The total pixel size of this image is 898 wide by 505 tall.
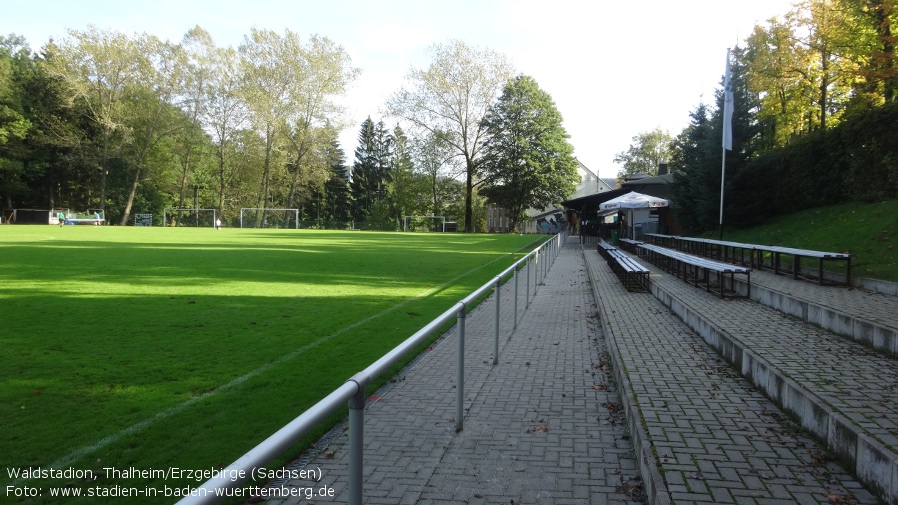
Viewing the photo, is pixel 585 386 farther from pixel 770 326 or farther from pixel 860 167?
pixel 860 167

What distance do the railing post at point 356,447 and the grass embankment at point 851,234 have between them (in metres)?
10.5

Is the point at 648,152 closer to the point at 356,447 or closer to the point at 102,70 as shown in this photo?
the point at 102,70

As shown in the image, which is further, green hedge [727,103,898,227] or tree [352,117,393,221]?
tree [352,117,393,221]

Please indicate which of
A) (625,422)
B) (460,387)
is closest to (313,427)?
(460,387)

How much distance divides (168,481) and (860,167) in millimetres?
19623

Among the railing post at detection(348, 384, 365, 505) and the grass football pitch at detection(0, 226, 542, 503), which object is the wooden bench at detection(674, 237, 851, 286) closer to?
the grass football pitch at detection(0, 226, 542, 503)

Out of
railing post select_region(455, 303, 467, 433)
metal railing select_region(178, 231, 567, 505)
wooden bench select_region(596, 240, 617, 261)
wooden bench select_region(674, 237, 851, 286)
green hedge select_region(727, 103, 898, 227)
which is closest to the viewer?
metal railing select_region(178, 231, 567, 505)

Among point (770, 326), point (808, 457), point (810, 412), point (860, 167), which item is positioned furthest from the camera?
point (860, 167)

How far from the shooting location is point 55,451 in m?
4.04

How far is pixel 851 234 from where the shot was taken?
14.2 meters

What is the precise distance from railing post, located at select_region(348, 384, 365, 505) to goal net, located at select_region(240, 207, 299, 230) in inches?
2502

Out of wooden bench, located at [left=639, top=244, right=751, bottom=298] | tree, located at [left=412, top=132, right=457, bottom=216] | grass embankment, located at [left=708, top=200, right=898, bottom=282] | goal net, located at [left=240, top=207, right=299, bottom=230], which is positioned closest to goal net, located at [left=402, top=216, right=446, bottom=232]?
tree, located at [left=412, top=132, right=457, bottom=216]

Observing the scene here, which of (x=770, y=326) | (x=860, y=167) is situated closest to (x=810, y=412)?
(x=770, y=326)

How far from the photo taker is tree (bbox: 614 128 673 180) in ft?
266
